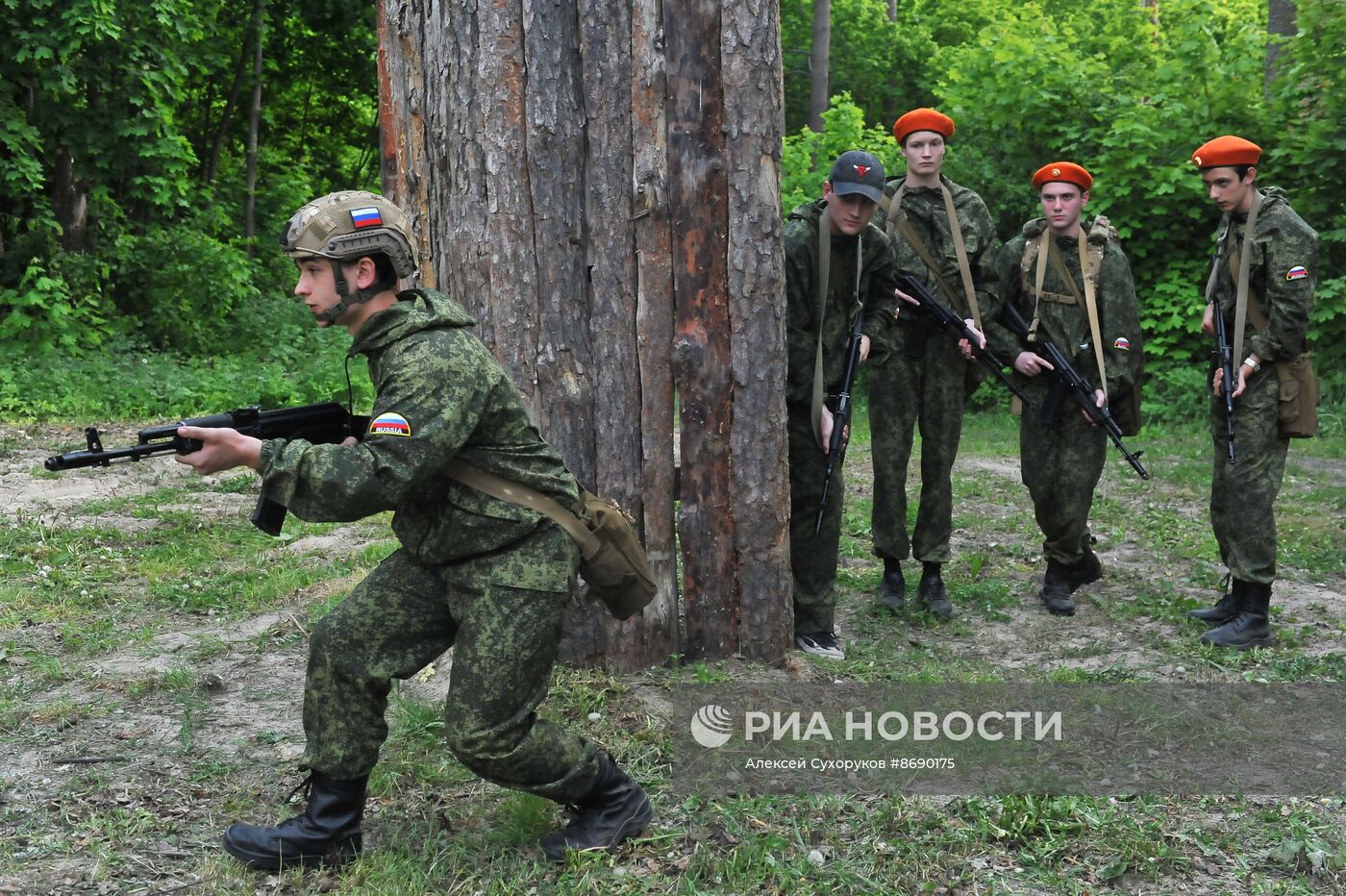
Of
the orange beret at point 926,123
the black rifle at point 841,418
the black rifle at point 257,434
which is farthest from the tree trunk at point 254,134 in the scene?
the black rifle at point 257,434

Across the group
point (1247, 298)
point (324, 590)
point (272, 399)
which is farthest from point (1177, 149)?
point (324, 590)

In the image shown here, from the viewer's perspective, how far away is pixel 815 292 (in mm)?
5711

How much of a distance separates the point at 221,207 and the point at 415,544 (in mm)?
15320

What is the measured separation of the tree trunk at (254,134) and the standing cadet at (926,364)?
13.6 m

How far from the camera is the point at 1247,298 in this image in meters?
6.20

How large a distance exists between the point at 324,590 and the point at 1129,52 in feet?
40.1

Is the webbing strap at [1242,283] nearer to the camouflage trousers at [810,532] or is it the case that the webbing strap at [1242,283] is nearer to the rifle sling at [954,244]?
the rifle sling at [954,244]

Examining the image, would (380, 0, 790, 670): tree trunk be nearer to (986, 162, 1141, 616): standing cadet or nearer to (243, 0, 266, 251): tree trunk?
(986, 162, 1141, 616): standing cadet

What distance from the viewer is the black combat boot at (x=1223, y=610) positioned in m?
6.19

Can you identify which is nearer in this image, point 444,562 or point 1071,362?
point 444,562

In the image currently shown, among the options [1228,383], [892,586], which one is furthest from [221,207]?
[1228,383]

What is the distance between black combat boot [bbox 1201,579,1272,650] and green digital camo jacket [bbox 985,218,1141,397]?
1220 millimetres

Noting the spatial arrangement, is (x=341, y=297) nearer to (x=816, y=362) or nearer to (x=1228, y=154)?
(x=816, y=362)

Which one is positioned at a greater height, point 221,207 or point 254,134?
point 254,134
